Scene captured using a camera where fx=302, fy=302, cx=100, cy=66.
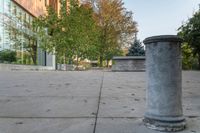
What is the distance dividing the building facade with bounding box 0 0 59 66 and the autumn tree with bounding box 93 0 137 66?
31.5ft

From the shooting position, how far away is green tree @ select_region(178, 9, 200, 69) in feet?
69.2

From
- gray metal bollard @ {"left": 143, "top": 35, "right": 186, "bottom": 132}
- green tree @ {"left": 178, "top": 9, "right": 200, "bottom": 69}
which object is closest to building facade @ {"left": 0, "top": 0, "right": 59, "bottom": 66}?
green tree @ {"left": 178, "top": 9, "right": 200, "bottom": 69}

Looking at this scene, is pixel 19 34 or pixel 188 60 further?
pixel 188 60

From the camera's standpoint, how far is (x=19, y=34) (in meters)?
24.3

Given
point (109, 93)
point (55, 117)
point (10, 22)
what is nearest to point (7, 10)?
point (10, 22)

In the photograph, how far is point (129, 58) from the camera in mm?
18984

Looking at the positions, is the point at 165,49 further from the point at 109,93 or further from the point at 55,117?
the point at 109,93

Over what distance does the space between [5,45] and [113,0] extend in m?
20.7

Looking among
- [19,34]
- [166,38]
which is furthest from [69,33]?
[166,38]

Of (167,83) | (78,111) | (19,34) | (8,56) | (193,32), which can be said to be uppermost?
(19,34)

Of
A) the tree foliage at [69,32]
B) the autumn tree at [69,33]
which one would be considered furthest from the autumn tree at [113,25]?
the autumn tree at [69,33]

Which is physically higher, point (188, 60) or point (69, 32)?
point (69, 32)

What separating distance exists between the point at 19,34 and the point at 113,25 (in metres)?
17.3

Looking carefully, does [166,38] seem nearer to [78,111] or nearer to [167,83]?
[167,83]
